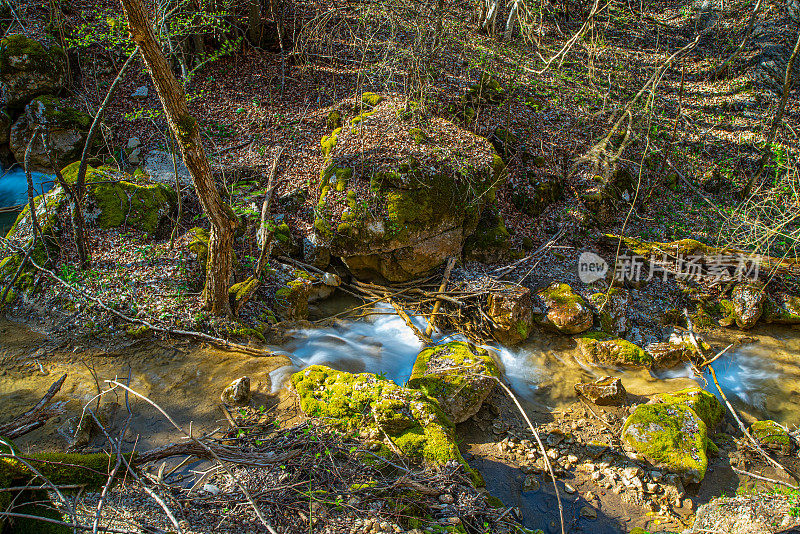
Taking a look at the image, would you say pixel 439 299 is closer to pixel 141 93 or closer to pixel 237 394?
pixel 237 394

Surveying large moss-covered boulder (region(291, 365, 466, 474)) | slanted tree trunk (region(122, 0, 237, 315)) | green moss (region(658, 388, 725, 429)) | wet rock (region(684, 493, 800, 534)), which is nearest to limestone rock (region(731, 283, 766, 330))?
green moss (region(658, 388, 725, 429))

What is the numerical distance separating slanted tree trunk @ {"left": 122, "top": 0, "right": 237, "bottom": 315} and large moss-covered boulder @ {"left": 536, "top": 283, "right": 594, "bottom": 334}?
5.70 meters

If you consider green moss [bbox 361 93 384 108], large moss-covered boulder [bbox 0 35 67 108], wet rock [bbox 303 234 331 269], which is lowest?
wet rock [bbox 303 234 331 269]

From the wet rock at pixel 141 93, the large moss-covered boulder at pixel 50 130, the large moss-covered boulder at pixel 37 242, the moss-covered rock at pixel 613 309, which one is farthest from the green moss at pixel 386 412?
the wet rock at pixel 141 93

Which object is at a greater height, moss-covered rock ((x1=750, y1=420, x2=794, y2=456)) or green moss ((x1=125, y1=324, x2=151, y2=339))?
green moss ((x1=125, y1=324, x2=151, y2=339))

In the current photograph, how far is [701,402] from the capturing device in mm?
5898

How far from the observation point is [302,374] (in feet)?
18.5

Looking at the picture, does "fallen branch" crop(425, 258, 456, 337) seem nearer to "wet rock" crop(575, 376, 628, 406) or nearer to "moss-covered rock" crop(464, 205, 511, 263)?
"moss-covered rock" crop(464, 205, 511, 263)

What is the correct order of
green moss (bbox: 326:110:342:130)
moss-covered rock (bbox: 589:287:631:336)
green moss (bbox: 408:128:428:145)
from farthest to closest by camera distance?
green moss (bbox: 326:110:342:130), green moss (bbox: 408:128:428:145), moss-covered rock (bbox: 589:287:631:336)

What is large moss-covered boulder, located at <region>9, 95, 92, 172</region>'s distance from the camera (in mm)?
9562

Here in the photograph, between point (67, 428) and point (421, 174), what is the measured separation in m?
6.56

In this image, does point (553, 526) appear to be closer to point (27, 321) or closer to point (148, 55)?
point (148, 55)

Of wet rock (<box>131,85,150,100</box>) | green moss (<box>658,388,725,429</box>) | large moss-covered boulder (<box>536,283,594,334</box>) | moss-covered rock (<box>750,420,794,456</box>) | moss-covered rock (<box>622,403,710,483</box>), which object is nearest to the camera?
moss-covered rock (<box>622,403,710,483</box>)

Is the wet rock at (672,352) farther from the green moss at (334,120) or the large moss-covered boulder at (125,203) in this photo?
the large moss-covered boulder at (125,203)
